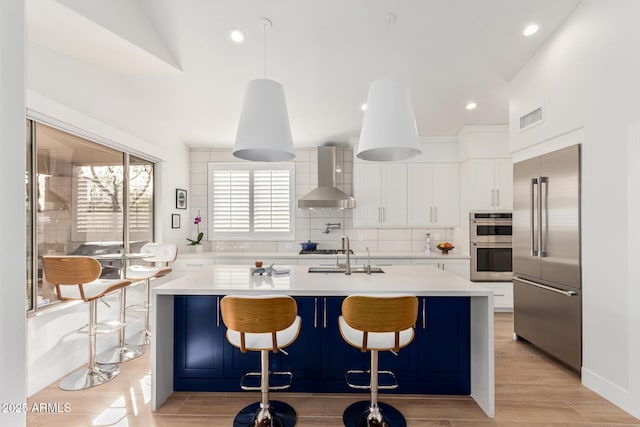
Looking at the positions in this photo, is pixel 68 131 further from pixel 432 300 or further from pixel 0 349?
pixel 432 300

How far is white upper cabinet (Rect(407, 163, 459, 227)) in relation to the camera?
4.73 meters

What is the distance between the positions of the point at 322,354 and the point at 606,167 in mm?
2510

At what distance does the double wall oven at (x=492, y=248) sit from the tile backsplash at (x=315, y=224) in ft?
2.14

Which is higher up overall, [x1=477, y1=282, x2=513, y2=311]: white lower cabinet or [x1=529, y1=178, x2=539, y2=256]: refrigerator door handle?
[x1=529, y1=178, x2=539, y2=256]: refrigerator door handle

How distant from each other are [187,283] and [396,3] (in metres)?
2.77

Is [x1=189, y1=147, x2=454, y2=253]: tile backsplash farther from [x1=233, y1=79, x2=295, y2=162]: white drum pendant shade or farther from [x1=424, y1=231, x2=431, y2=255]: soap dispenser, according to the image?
[x1=233, y1=79, x2=295, y2=162]: white drum pendant shade

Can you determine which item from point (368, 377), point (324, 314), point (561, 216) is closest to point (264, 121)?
point (324, 314)

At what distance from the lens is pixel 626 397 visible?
2.15 m

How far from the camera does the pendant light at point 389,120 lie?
1.94 metres

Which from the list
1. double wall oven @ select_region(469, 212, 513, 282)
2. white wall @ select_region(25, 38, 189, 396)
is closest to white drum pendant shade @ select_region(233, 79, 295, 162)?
white wall @ select_region(25, 38, 189, 396)

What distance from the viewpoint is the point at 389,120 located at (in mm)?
1963

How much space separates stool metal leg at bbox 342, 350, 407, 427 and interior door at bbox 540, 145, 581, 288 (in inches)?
72.7

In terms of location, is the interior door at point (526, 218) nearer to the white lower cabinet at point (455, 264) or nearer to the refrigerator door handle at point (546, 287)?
the refrigerator door handle at point (546, 287)

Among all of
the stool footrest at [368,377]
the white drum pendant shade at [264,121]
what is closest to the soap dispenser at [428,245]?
the stool footrest at [368,377]
